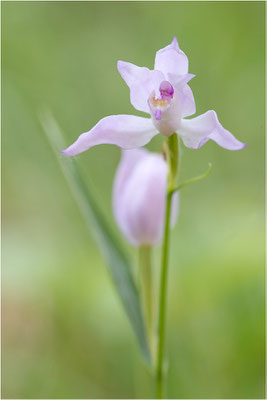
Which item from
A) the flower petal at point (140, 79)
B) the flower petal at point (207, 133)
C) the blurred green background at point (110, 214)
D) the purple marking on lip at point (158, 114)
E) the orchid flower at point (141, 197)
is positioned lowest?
the blurred green background at point (110, 214)

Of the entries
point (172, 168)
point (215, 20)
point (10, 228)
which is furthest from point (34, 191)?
point (172, 168)

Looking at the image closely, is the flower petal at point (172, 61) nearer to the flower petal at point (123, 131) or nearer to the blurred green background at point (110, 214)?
the flower petal at point (123, 131)

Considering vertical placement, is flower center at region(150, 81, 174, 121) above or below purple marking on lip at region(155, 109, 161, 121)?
above

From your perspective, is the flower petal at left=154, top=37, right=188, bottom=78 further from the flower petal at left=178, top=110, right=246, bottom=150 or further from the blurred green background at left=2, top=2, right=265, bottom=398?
the blurred green background at left=2, top=2, right=265, bottom=398

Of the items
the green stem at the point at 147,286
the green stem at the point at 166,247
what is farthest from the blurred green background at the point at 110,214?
the green stem at the point at 166,247

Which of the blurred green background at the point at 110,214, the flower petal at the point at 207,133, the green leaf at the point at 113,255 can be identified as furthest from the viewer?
the blurred green background at the point at 110,214

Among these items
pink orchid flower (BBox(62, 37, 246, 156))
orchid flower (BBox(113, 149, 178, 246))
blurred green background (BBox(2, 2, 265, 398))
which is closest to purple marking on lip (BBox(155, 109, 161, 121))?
pink orchid flower (BBox(62, 37, 246, 156))

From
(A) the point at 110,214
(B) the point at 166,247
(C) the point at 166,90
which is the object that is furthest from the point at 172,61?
(A) the point at 110,214

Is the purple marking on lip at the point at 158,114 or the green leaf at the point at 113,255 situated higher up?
the purple marking on lip at the point at 158,114
